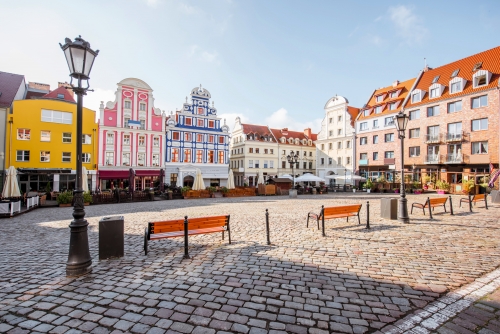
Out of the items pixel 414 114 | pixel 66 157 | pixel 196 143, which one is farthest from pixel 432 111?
pixel 66 157

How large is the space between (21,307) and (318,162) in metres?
50.3

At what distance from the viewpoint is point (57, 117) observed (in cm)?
2950

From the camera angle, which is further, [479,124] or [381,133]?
[381,133]

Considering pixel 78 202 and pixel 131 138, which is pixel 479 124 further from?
pixel 131 138

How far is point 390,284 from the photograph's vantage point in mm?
4457

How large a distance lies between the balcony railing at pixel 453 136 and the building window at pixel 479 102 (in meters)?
3.55

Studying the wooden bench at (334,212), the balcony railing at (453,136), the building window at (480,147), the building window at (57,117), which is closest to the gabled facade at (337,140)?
the balcony railing at (453,136)

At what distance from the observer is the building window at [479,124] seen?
28.8m

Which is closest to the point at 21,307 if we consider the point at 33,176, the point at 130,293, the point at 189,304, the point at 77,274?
the point at 77,274

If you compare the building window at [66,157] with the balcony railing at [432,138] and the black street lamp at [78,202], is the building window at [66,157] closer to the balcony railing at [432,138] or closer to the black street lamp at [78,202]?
the black street lamp at [78,202]

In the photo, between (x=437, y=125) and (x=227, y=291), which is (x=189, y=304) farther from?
(x=437, y=125)

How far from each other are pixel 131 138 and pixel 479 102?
43255 mm

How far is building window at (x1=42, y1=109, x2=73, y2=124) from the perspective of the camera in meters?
28.8

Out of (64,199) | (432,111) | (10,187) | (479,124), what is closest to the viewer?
(10,187)
